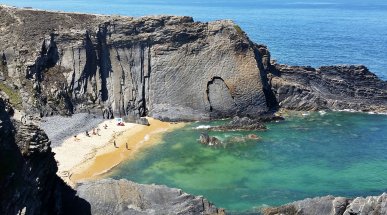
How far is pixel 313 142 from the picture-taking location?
196 ft

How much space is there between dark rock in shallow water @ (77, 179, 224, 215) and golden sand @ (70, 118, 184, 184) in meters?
11.1

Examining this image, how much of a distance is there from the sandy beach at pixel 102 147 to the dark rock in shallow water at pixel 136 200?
436 inches

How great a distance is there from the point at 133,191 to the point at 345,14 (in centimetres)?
16161

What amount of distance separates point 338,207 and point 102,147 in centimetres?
2865

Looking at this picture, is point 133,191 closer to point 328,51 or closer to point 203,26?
point 203,26

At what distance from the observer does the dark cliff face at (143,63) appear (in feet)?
220

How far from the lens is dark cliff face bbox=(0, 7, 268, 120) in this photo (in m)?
66.9

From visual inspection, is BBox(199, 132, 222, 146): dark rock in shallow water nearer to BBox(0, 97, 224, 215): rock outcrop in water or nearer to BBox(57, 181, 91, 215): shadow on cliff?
BBox(0, 97, 224, 215): rock outcrop in water

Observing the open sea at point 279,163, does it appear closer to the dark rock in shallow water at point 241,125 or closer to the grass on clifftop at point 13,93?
the dark rock in shallow water at point 241,125

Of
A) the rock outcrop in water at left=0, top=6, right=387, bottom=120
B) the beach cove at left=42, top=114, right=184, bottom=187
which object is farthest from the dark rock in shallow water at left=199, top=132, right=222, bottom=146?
the rock outcrop in water at left=0, top=6, right=387, bottom=120

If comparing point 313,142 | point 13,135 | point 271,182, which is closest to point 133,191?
point 13,135

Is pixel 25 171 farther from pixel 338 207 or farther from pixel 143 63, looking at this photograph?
pixel 143 63

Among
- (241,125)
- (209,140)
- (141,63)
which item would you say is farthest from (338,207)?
(141,63)

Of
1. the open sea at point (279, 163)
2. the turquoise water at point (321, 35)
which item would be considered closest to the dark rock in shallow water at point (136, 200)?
the open sea at point (279, 163)
